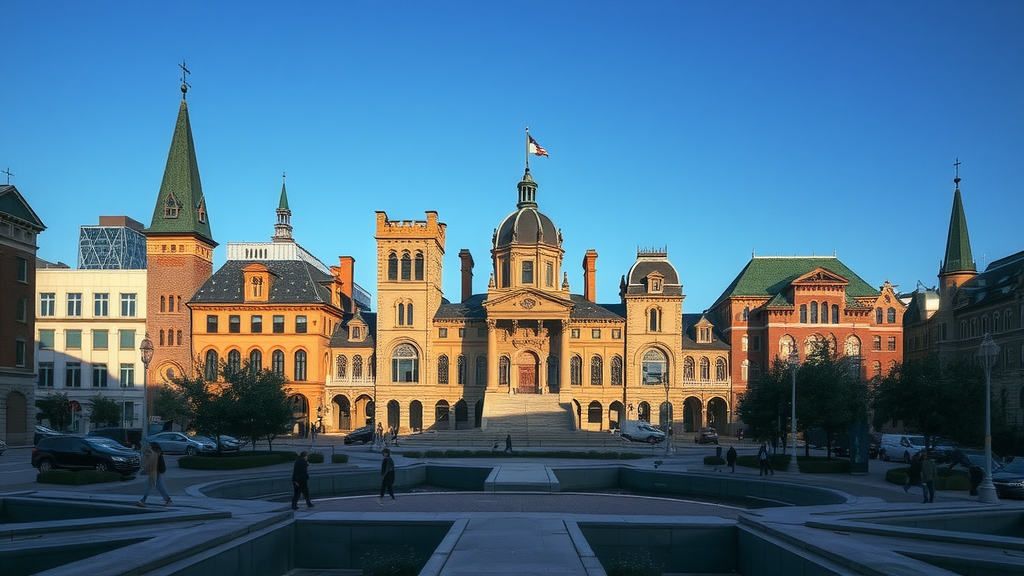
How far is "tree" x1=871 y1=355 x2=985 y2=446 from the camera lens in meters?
36.1

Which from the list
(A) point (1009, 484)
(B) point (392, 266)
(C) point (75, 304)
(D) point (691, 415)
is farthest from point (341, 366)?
(A) point (1009, 484)

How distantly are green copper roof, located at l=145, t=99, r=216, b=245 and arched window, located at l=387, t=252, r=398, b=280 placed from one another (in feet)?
58.7

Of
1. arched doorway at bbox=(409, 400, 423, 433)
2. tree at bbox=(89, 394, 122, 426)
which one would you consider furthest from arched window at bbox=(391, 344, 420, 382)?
tree at bbox=(89, 394, 122, 426)

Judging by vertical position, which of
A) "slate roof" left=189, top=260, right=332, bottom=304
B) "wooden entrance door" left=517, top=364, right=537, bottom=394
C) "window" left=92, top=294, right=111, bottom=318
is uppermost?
"slate roof" left=189, top=260, right=332, bottom=304

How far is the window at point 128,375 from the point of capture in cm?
7150

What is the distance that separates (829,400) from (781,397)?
2.40 metres

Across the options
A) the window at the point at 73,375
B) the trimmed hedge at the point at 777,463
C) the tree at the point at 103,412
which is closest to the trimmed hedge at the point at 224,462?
the trimmed hedge at the point at 777,463

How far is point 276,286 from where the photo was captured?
7294 cm

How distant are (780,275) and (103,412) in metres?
61.1

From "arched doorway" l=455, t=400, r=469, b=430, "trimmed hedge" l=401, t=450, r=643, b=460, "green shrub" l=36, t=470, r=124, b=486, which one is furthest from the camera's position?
"arched doorway" l=455, t=400, r=469, b=430

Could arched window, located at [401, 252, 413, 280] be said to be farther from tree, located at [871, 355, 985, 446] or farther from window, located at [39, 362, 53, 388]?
tree, located at [871, 355, 985, 446]

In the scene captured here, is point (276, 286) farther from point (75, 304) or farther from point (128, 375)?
point (75, 304)

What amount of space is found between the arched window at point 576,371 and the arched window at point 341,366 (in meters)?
21.2

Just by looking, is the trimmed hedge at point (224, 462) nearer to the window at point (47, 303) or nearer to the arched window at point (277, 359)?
the arched window at point (277, 359)
